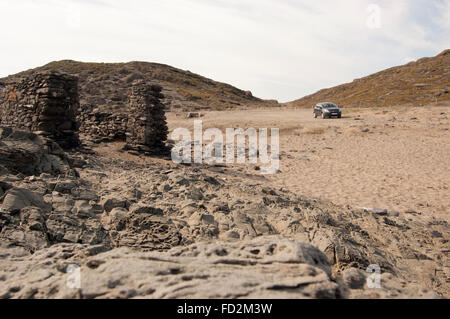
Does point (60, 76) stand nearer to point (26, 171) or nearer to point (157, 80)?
point (26, 171)

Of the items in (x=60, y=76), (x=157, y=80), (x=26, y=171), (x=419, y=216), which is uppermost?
(x=157, y=80)

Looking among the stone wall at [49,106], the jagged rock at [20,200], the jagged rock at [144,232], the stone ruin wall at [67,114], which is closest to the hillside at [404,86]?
the stone ruin wall at [67,114]

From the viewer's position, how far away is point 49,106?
→ 11.4 m

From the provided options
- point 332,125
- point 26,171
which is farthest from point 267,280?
point 332,125

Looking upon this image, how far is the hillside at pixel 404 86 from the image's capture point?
1640 inches

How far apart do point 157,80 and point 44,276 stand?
47.0 m

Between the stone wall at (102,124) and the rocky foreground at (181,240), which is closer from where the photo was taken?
the rocky foreground at (181,240)

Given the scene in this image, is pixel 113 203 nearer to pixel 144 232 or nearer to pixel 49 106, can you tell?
pixel 144 232

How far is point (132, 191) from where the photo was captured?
6.17 m

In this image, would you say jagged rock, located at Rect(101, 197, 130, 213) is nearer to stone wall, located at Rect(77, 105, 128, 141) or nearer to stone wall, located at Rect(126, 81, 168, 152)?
stone wall, located at Rect(126, 81, 168, 152)

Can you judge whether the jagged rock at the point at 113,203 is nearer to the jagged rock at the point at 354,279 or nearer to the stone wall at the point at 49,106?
the jagged rock at the point at 354,279

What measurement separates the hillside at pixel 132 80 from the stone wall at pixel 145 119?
49.0ft

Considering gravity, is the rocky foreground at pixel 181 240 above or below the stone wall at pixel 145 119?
below
